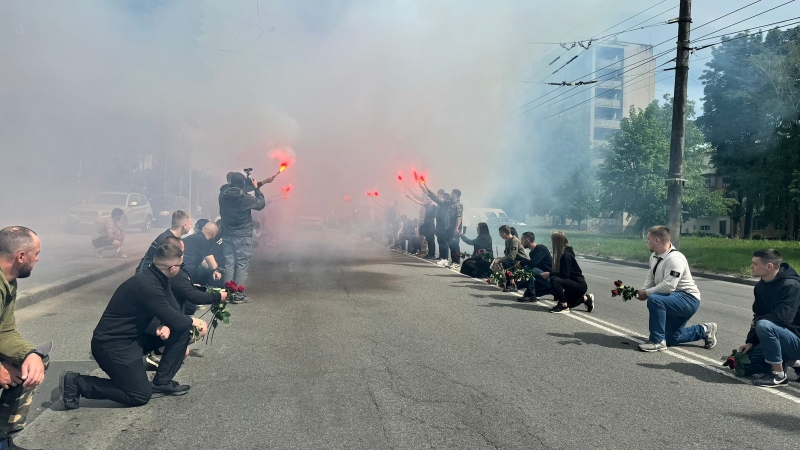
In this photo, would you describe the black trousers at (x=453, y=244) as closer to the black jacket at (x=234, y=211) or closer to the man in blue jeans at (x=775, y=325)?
the black jacket at (x=234, y=211)

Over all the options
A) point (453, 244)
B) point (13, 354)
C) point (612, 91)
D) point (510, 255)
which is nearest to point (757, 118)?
point (612, 91)

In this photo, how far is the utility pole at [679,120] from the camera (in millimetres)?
15219

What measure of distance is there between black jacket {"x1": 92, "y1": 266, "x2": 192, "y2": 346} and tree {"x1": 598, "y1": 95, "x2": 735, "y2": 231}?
113ft

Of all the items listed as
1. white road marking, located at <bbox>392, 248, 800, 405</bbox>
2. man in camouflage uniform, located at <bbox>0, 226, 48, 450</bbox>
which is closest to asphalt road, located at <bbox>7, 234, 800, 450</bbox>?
white road marking, located at <bbox>392, 248, 800, 405</bbox>

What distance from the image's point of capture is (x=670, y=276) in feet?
20.7

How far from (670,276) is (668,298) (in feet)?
0.72

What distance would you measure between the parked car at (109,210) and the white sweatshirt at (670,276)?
18.1 metres

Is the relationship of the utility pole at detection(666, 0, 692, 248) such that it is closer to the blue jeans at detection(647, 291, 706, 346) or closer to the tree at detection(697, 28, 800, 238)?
the blue jeans at detection(647, 291, 706, 346)

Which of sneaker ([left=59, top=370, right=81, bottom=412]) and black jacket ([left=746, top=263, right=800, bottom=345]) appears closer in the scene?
sneaker ([left=59, top=370, right=81, bottom=412])

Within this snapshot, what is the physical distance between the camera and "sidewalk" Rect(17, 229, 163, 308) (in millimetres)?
9086

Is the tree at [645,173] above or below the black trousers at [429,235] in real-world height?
above

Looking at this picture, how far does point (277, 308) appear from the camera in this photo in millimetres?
8555

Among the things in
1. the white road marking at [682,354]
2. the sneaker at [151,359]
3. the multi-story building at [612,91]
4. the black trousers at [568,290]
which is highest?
the multi-story building at [612,91]

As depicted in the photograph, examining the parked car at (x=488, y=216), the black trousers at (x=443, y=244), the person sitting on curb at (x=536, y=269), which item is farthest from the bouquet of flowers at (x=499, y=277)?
the parked car at (x=488, y=216)
